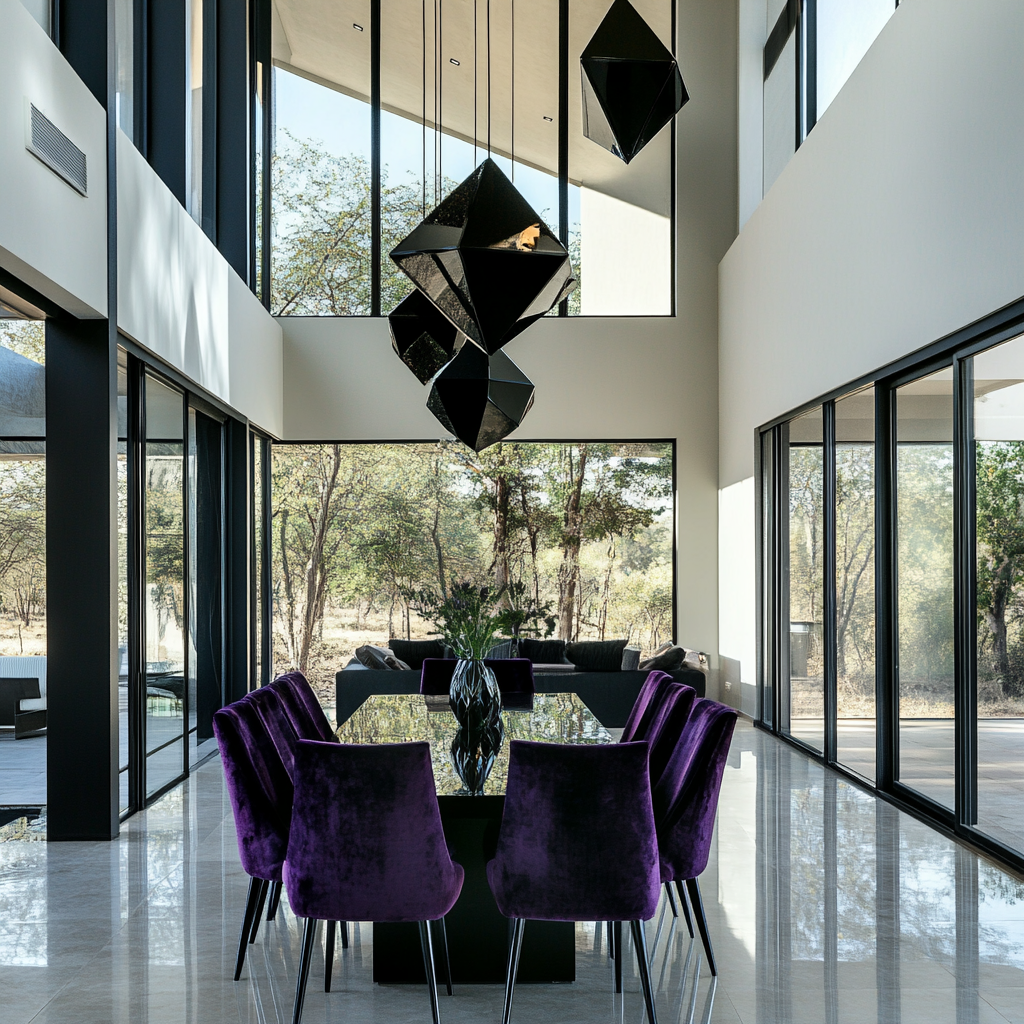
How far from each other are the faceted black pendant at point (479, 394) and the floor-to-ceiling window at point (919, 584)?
220 cm

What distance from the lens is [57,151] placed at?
14.9 ft

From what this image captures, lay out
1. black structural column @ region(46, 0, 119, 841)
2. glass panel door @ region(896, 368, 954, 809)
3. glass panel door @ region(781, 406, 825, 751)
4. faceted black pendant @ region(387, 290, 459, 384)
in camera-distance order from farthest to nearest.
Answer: glass panel door @ region(781, 406, 825, 751), glass panel door @ region(896, 368, 954, 809), black structural column @ region(46, 0, 119, 841), faceted black pendant @ region(387, 290, 459, 384)

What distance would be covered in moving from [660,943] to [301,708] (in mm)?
1721

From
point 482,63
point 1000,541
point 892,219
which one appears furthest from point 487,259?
point 482,63

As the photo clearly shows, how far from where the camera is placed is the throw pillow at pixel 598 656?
27.8 feet

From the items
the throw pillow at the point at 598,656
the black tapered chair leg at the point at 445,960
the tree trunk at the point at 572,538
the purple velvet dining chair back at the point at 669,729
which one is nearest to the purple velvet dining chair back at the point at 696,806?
the purple velvet dining chair back at the point at 669,729

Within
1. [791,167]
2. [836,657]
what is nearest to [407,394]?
[791,167]

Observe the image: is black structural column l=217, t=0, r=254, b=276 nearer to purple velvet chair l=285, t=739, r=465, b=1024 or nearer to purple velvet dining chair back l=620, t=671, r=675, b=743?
purple velvet dining chair back l=620, t=671, r=675, b=743

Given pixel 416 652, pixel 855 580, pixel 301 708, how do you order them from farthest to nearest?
pixel 416 652, pixel 855 580, pixel 301 708

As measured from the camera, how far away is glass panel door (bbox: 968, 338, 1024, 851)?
4.48m

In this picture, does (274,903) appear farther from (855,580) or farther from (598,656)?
(598,656)

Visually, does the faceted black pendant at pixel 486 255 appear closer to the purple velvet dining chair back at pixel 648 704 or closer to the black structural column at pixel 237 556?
the purple velvet dining chair back at pixel 648 704

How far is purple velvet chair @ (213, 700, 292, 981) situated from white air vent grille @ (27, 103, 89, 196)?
271 cm

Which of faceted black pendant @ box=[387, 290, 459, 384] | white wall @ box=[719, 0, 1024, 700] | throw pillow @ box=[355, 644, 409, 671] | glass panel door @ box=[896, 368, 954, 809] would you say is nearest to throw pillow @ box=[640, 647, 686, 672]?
white wall @ box=[719, 0, 1024, 700]
